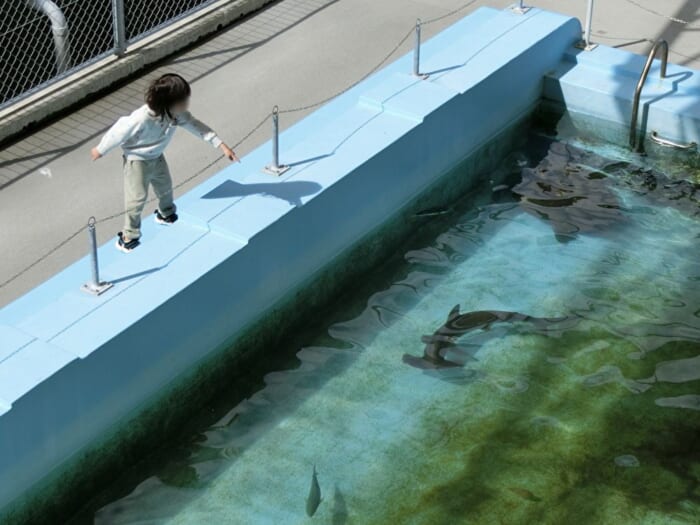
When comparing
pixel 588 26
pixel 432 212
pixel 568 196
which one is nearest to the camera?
pixel 432 212

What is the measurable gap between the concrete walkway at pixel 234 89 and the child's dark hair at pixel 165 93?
1115mm

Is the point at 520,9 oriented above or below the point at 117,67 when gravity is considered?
above

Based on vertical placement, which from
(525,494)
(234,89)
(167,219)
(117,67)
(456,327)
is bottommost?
(525,494)

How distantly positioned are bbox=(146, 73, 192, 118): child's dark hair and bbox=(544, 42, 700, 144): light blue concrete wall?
4507mm

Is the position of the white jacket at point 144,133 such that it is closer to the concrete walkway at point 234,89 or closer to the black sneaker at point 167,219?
the black sneaker at point 167,219

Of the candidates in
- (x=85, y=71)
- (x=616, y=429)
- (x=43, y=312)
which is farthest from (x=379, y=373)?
(x=85, y=71)

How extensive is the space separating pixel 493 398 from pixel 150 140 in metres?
2.67

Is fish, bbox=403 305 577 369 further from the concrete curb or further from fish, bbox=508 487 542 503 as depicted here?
the concrete curb

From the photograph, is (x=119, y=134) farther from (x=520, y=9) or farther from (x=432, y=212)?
(x=520, y=9)

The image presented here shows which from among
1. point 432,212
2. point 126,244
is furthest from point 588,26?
point 126,244

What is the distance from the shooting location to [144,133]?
7.43 metres

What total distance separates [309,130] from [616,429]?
10.2 ft

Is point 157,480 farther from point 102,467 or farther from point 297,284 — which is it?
point 297,284

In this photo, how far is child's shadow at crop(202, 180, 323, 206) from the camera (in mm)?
8234
